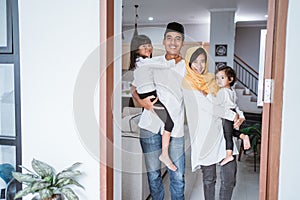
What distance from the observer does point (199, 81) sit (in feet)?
6.13

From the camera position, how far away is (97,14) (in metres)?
1.56

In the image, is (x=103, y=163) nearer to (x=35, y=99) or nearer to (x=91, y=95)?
(x=91, y=95)

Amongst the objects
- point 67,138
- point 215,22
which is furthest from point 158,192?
point 215,22

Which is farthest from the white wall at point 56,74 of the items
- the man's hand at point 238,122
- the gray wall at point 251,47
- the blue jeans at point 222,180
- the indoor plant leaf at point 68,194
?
the gray wall at point 251,47

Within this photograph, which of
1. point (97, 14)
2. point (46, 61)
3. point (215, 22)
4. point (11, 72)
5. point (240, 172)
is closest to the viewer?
point (97, 14)

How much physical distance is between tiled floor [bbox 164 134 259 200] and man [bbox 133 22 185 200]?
47 mm

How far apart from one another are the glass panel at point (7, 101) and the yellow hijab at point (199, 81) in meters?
1.12

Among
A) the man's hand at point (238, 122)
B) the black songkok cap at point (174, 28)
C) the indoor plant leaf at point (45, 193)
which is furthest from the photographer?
the black songkok cap at point (174, 28)

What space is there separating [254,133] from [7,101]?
5.28ft

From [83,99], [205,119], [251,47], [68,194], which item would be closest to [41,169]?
[68,194]

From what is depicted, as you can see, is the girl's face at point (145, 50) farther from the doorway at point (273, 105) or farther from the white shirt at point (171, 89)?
the doorway at point (273, 105)

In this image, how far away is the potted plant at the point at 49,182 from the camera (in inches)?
59.3

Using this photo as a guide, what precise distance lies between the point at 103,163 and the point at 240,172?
976 mm

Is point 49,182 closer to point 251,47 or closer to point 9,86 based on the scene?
point 9,86
